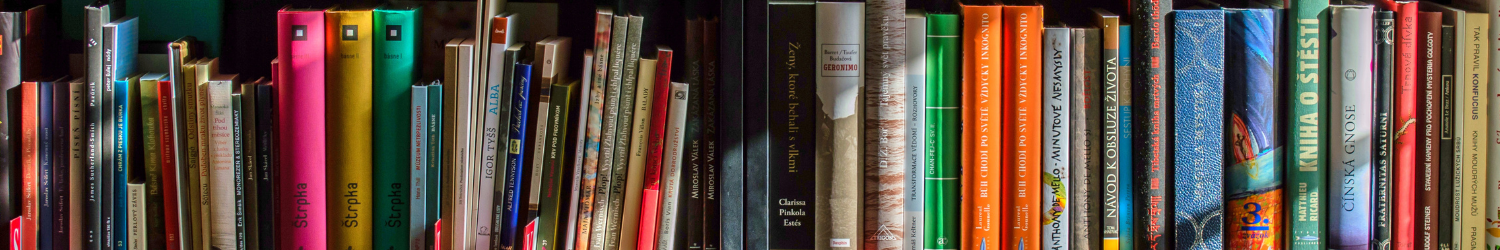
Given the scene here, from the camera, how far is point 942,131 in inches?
37.7

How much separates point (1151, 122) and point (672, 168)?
1.67 ft

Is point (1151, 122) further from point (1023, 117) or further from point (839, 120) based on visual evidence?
point (839, 120)

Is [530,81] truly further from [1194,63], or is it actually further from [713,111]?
[1194,63]

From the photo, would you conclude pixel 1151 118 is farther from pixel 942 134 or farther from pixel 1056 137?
pixel 942 134

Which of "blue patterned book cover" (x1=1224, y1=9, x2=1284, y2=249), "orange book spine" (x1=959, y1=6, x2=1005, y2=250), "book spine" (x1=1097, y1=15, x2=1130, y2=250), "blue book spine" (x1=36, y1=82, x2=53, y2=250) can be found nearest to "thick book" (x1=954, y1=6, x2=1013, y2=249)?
"orange book spine" (x1=959, y1=6, x2=1005, y2=250)

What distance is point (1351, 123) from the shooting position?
3.07 ft

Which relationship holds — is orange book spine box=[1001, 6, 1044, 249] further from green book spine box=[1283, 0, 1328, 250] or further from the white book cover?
green book spine box=[1283, 0, 1328, 250]

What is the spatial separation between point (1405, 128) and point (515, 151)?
0.94 meters

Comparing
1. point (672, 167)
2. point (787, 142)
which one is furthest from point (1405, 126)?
point (672, 167)

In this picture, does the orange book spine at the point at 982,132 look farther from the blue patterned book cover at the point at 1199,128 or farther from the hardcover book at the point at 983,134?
the blue patterned book cover at the point at 1199,128

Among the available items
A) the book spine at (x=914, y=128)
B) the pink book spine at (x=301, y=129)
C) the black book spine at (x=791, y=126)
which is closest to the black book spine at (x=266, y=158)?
the pink book spine at (x=301, y=129)

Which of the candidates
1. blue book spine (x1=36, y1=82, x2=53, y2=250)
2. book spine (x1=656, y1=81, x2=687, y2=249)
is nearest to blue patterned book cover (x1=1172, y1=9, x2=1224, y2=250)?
book spine (x1=656, y1=81, x2=687, y2=249)

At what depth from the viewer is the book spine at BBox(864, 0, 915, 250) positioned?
3.01ft

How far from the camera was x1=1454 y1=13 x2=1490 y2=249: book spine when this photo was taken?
3.05 feet
